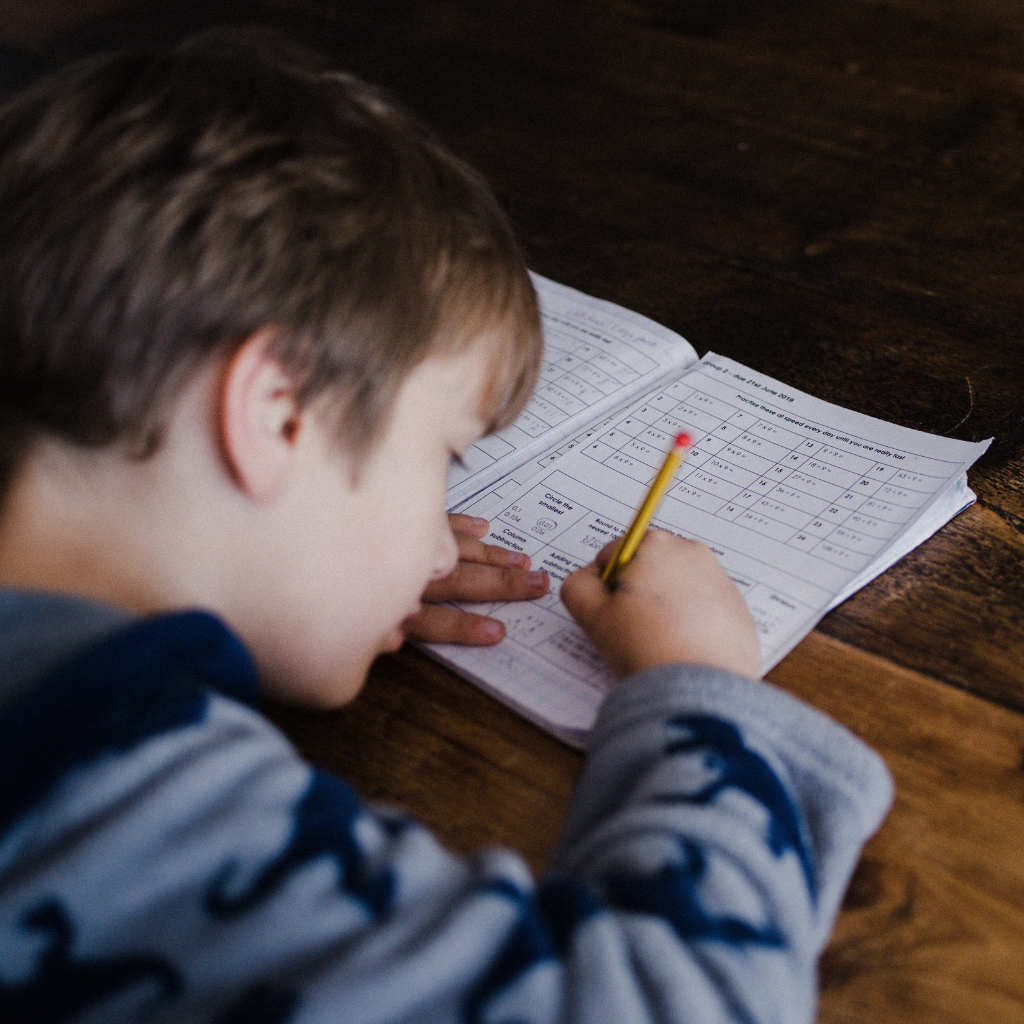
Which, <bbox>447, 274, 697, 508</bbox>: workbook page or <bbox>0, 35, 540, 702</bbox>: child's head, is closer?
<bbox>0, 35, 540, 702</bbox>: child's head

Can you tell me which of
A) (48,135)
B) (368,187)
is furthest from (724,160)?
(48,135)

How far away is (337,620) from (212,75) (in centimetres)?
32

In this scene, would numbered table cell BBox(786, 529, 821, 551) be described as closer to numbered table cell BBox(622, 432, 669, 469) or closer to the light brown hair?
numbered table cell BBox(622, 432, 669, 469)

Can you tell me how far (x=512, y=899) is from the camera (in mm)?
452

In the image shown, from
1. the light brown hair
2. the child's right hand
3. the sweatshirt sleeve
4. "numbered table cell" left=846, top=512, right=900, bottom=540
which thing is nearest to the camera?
the sweatshirt sleeve

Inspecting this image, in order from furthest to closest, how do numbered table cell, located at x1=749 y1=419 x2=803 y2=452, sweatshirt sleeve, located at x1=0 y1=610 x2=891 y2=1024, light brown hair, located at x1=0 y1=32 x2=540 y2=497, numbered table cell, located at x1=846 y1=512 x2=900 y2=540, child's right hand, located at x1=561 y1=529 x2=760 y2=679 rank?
numbered table cell, located at x1=749 y1=419 x2=803 y2=452
numbered table cell, located at x1=846 y1=512 x2=900 y2=540
child's right hand, located at x1=561 y1=529 x2=760 y2=679
light brown hair, located at x1=0 y1=32 x2=540 y2=497
sweatshirt sleeve, located at x1=0 y1=610 x2=891 y2=1024

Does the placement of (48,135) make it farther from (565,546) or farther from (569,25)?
(569,25)

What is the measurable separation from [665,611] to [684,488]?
18cm

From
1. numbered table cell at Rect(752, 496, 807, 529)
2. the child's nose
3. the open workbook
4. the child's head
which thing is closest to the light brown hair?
the child's head

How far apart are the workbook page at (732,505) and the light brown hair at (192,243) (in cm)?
20

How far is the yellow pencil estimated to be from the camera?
0.65 metres

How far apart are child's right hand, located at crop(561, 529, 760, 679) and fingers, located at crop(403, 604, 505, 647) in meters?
0.05

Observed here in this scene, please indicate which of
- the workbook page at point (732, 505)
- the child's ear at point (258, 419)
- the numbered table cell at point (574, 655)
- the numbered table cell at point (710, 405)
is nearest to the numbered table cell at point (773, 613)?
the workbook page at point (732, 505)

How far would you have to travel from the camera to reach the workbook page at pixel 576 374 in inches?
33.5
